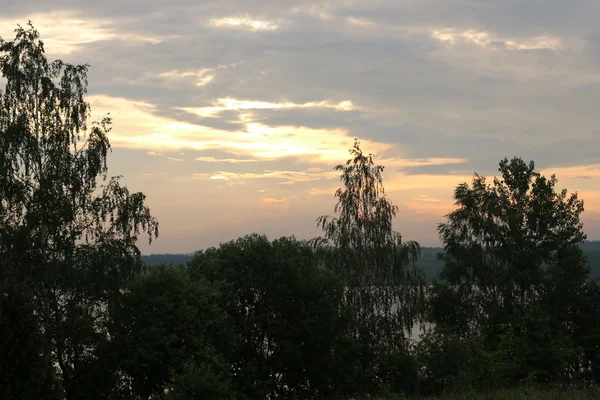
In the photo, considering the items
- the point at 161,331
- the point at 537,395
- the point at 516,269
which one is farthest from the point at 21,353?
the point at 516,269

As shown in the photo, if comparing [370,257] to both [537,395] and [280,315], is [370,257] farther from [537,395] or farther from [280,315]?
[537,395]

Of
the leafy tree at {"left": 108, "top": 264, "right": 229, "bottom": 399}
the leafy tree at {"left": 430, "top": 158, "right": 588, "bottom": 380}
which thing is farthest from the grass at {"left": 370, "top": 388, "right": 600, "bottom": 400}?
the leafy tree at {"left": 430, "top": 158, "right": 588, "bottom": 380}

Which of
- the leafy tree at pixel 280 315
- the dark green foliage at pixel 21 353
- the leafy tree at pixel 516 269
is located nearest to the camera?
the dark green foliage at pixel 21 353

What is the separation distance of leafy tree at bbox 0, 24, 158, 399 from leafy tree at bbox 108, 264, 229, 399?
1012mm

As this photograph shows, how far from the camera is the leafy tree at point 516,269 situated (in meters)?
50.0

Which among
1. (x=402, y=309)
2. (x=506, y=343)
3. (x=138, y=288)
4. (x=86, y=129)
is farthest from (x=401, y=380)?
(x=86, y=129)

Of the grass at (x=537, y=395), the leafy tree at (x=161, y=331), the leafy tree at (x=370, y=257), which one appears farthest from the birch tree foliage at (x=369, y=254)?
the grass at (x=537, y=395)

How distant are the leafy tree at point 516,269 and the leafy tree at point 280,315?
41.5 feet

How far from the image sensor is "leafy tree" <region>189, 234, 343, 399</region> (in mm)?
40469

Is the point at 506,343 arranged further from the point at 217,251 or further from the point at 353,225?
the point at 217,251

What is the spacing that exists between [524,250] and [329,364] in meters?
22.0

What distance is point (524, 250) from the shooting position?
54.0 m

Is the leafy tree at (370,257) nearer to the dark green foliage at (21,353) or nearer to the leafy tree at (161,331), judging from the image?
the leafy tree at (161,331)

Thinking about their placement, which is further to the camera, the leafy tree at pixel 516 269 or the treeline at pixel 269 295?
the leafy tree at pixel 516 269
